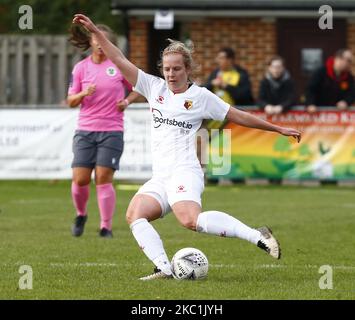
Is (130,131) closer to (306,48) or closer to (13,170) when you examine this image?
(13,170)

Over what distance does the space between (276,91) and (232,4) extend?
3.34m

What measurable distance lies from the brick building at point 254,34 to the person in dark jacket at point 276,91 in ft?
9.87

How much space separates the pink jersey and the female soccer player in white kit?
297cm

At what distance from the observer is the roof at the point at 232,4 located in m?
22.8

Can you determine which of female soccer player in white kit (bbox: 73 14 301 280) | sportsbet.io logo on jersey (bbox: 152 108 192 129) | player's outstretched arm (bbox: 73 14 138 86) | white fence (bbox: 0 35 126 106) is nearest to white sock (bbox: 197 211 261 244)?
female soccer player in white kit (bbox: 73 14 301 280)

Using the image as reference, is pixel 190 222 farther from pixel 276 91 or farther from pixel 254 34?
pixel 254 34

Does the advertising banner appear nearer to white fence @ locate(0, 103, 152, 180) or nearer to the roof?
white fence @ locate(0, 103, 152, 180)

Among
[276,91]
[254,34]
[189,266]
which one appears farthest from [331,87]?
[189,266]

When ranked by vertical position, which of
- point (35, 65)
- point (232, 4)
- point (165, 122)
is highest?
point (232, 4)

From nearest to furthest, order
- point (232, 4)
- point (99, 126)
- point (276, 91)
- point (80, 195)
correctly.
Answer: point (99, 126) → point (80, 195) → point (276, 91) → point (232, 4)

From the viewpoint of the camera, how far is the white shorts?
9336mm

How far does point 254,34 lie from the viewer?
24.0 meters

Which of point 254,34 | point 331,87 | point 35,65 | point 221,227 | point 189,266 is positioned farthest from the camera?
point 35,65
